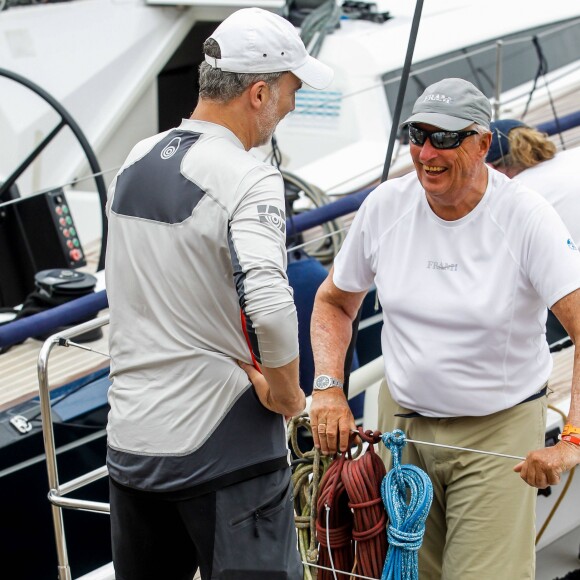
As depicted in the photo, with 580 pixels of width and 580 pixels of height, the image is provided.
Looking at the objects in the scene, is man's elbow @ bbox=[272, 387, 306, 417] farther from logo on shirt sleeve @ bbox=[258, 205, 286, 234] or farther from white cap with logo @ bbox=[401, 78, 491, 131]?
white cap with logo @ bbox=[401, 78, 491, 131]

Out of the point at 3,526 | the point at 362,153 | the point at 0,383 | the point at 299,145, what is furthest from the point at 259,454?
the point at 299,145

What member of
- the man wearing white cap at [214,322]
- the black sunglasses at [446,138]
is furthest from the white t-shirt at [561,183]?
the man wearing white cap at [214,322]

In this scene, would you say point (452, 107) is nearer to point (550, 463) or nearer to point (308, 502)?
point (550, 463)

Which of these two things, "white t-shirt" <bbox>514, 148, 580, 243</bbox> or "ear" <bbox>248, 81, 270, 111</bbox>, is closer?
"ear" <bbox>248, 81, 270, 111</bbox>

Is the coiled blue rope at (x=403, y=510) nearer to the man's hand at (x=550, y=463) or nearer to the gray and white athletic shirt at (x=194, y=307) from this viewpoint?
the man's hand at (x=550, y=463)

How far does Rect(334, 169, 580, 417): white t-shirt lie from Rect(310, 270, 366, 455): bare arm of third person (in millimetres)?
139

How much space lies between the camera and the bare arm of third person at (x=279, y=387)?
1.94 meters

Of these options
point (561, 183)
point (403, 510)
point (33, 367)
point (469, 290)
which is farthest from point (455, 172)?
point (33, 367)

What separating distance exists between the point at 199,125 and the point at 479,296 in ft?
2.39

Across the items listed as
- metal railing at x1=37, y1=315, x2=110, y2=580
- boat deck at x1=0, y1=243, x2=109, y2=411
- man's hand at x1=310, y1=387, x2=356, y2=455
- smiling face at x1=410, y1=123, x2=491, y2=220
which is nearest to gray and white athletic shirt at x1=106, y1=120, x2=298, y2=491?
man's hand at x1=310, y1=387, x2=356, y2=455

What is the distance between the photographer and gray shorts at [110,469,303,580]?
204 cm

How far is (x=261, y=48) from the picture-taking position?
2.00 metres

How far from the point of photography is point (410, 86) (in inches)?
250

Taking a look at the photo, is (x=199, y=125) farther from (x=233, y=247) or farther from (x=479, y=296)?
(x=479, y=296)
